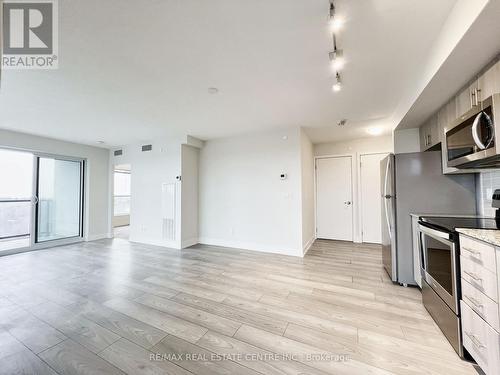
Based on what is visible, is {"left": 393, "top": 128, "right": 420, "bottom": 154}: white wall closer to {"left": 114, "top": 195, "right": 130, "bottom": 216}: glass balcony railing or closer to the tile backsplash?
the tile backsplash

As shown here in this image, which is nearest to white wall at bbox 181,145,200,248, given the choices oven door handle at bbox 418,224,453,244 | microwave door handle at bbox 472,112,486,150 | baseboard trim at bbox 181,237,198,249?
baseboard trim at bbox 181,237,198,249

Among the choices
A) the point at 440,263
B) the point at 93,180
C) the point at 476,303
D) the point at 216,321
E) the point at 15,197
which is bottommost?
the point at 216,321

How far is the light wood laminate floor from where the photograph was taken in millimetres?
1572

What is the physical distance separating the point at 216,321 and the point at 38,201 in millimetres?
5285

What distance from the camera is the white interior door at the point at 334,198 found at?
5.10 meters

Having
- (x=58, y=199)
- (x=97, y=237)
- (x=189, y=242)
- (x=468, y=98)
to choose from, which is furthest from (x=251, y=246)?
(x=58, y=199)

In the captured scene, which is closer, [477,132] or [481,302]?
[481,302]

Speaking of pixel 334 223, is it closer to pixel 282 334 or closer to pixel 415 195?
pixel 415 195

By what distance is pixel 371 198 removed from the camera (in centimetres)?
486

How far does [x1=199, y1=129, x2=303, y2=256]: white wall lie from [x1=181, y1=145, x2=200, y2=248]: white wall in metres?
0.15

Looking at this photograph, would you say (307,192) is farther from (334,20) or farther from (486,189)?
(334,20)

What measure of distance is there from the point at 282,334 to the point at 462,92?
2.93 m

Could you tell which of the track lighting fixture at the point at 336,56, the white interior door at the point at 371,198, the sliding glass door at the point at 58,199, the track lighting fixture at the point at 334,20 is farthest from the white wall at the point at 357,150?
the sliding glass door at the point at 58,199

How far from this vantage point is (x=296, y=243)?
410cm
